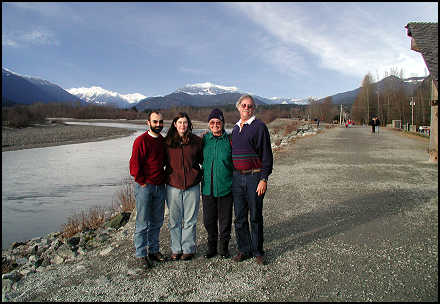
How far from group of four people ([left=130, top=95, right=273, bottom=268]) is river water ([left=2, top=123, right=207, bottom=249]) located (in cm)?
598

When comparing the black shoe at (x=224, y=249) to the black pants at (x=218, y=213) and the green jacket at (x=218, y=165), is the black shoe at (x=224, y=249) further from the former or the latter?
the green jacket at (x=218, y=165)

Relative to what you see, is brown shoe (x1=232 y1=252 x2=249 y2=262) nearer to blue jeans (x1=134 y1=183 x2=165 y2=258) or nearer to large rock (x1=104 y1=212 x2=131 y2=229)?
blue jeans (x1=134 y1=183 x2=165 y2=258)

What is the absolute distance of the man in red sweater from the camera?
348 centimetres

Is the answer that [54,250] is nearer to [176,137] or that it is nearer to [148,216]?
[148,216]

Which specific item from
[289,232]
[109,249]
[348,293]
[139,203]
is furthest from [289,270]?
[109,249]

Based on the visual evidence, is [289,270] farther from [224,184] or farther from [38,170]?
[38,170]

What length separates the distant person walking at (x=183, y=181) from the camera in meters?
3.64

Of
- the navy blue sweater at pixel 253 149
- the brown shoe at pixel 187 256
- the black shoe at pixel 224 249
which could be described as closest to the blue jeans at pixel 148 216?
the brown shoe at pixel 187 256

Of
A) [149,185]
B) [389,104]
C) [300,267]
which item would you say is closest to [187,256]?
[149,185]

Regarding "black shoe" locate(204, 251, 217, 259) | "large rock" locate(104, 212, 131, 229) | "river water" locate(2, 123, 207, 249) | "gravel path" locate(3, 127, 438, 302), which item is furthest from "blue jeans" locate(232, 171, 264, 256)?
"river water" locate(2, 123, 207, 249)

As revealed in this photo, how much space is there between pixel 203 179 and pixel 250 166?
25.4 inches

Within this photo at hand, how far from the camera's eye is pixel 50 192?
495 inches

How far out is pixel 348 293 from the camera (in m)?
3.09

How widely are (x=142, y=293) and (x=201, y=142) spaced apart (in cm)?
184
